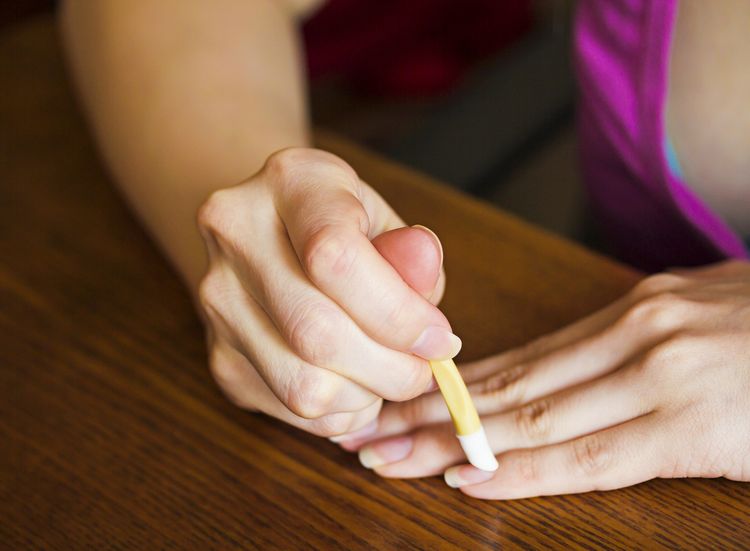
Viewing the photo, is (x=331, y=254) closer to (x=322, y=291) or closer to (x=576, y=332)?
(x=322, y=291)

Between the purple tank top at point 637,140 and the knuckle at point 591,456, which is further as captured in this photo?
the purple tank top at point 637,140

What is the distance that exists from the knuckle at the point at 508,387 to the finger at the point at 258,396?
0.07 m

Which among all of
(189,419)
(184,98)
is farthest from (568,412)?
(184,98)

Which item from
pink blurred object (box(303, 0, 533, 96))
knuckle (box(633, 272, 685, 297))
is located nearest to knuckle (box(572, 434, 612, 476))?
knuckle (box(633, 272, 685, 297))

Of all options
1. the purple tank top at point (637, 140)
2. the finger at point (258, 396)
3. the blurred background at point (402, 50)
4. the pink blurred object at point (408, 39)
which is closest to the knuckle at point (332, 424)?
the finger at point (258, 396)

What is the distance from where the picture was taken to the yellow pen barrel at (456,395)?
1.33 feet

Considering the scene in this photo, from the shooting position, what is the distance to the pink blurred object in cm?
163

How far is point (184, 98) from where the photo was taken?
60 centimetres

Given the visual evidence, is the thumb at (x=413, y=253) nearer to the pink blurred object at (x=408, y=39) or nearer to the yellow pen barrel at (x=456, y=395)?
the yellow pen barrel at (x=456, y=395)

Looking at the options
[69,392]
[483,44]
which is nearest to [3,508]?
[69,392]

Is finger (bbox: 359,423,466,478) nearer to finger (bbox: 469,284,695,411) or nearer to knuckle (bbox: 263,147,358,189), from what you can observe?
finger (bbox: 469,284,695,411)

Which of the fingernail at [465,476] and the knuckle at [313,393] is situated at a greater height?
the knuckle at [313,393]

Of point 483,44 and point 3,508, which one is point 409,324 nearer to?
point 3,508

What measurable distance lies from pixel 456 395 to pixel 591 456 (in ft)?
0.26
